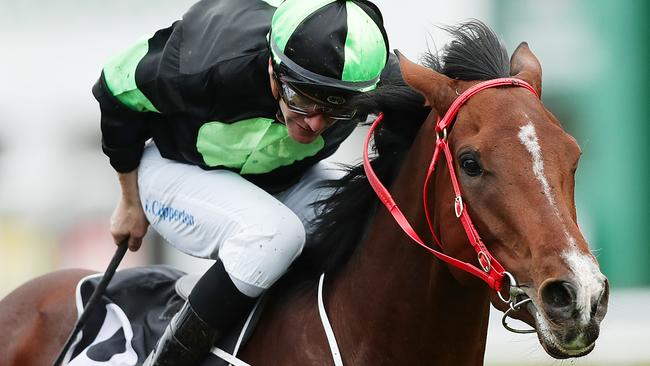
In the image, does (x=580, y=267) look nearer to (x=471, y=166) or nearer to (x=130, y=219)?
(x=471, y=166)

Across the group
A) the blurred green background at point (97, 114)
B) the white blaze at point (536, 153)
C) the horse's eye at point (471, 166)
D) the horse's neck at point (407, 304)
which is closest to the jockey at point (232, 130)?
the horse's neck at point (407, 304)

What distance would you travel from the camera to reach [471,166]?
10.6 feet

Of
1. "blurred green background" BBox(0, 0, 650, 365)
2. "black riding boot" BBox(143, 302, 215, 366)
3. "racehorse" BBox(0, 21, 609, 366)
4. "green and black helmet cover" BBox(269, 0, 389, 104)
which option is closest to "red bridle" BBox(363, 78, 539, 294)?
"racehorse" BBox(0, 21, 609, 366)

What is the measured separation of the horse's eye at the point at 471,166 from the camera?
3209 millimetres

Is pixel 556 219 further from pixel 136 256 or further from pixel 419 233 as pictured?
pixel 136 256

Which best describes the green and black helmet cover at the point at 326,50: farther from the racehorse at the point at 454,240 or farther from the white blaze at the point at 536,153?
the white blaze at the point at 536,153

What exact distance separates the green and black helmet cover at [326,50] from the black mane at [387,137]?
8 cm

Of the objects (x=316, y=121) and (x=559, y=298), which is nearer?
(x=559, y=298)

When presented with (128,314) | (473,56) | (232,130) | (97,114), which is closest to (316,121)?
(232,130)

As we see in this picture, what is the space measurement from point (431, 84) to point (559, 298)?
84 centimetres

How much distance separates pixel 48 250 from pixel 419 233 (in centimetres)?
706

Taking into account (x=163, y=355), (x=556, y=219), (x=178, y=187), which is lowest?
(x=163, y=355)

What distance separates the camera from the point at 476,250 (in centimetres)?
323

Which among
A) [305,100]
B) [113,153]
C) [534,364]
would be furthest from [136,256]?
[305,100]
